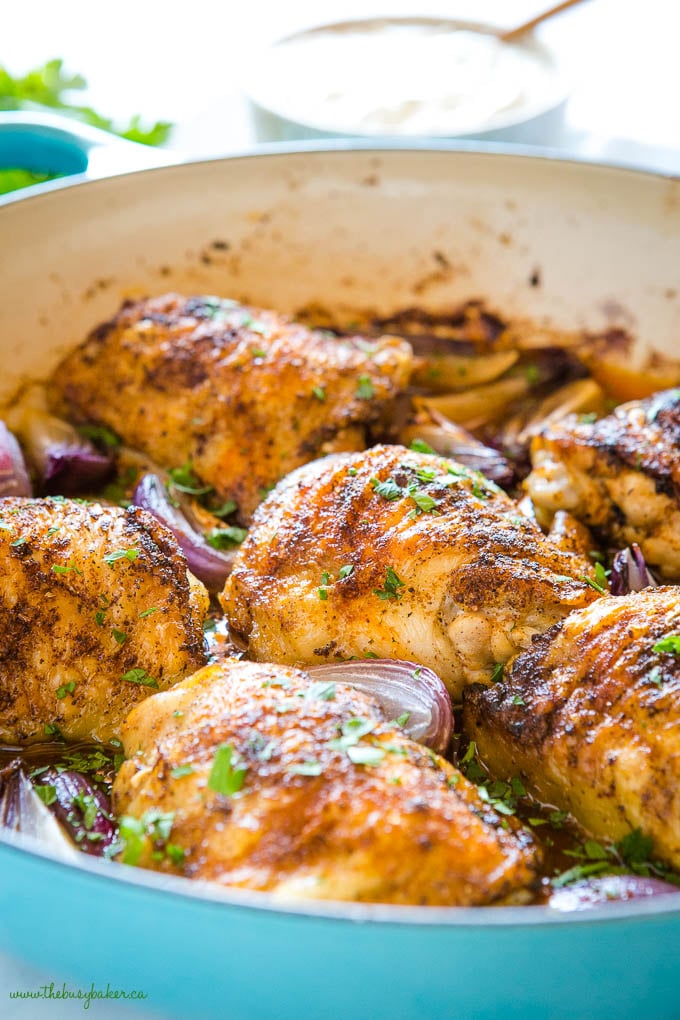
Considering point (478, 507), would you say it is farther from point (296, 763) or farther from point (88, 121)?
point (88, 121)

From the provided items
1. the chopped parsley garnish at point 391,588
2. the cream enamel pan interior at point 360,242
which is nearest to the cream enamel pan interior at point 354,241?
the cream enamel pan interior at point 360,242

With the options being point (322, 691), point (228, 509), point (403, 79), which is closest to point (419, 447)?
point (228, 509)

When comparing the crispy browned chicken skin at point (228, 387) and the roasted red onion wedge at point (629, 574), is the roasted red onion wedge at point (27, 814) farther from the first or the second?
the roasted red onion wedge at point (629, 574)

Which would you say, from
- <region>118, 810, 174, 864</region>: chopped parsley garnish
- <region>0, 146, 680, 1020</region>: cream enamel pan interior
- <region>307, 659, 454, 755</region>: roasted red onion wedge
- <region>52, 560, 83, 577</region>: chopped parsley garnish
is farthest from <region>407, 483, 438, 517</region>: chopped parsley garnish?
<region>0, 146, 680, 1020</region>: cream enamel pan interior

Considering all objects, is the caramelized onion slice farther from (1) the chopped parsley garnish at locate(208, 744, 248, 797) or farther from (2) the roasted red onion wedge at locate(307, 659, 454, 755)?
(1) the chopped parsley garnish at locate(208, 744, 248, 797)

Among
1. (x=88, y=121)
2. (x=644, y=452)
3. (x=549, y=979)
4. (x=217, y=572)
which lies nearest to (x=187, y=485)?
(x=217, y=572)
